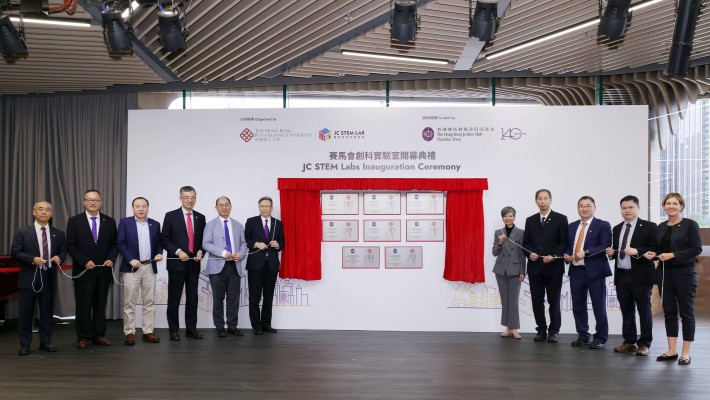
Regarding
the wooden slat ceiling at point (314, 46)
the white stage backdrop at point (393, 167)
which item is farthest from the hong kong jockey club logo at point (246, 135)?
the wooden slat ceiling at point (314, 46)

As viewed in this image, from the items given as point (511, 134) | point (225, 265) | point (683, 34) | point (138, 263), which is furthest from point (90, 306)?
point (683, 34)

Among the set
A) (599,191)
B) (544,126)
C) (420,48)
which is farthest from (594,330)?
(420,48)

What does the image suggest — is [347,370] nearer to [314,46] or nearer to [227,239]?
[227,239]

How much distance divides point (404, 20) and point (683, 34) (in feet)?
8.01

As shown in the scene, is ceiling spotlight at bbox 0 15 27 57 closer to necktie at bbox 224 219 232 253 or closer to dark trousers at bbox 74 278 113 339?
dark trousers at bbox 74 278 113 339

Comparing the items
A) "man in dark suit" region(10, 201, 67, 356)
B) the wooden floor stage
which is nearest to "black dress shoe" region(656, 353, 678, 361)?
the wooden floor stage

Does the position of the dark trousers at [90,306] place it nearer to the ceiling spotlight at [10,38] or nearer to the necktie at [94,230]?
the necktie at [94,230]

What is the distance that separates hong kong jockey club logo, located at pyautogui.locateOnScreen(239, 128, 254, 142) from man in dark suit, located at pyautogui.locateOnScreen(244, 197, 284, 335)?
0.92 meters

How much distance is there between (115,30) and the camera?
18.6 ft

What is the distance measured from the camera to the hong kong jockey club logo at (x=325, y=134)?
26.3ft

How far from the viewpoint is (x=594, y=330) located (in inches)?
297

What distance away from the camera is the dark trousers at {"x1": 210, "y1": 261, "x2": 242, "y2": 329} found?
24.5ft

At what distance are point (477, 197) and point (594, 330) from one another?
202 centimetres

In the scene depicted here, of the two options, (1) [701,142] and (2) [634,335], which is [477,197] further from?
(1) [701,142]
